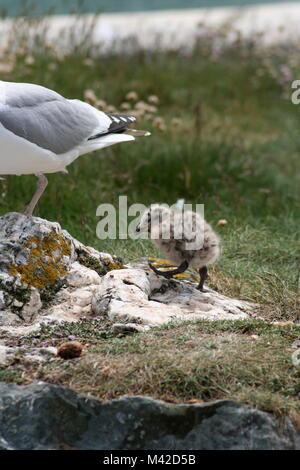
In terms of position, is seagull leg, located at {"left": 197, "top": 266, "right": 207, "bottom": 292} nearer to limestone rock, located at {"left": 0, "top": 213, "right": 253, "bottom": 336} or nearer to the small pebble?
limestone rock, located at {"left": 0, "top": 213, "right": 253, "bottom": 336}

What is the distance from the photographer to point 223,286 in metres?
5.34

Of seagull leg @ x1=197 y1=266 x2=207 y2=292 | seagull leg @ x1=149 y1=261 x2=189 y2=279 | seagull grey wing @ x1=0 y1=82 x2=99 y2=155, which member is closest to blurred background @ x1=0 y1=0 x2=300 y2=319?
seagull leg @ x1=197 y1=266 x2=207 y2=292

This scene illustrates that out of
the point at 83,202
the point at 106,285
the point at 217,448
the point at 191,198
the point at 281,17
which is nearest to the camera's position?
the point at 217,448

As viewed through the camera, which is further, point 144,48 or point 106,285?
point 144,48

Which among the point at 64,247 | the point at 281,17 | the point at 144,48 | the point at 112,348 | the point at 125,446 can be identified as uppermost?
the point at 281,17

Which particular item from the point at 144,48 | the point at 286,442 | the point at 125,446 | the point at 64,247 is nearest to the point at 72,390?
the point at 125,446

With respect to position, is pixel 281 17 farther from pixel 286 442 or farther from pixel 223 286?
pixel 286 442

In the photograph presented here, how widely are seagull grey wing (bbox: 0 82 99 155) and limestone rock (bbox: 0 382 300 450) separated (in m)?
1.98

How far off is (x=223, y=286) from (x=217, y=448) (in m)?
2.19

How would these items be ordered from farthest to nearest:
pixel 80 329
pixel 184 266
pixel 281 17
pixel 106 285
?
1. pixel 281 17
2. pixel 184 266
3. pixel 106 285
4. pixel 80 329

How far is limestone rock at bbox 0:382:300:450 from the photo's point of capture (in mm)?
3230

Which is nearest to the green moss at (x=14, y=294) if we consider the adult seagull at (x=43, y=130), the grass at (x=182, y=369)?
the grass at (x=182, y=369)

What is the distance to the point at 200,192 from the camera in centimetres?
784

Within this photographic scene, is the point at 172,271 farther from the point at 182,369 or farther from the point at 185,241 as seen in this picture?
the point at 182,369
